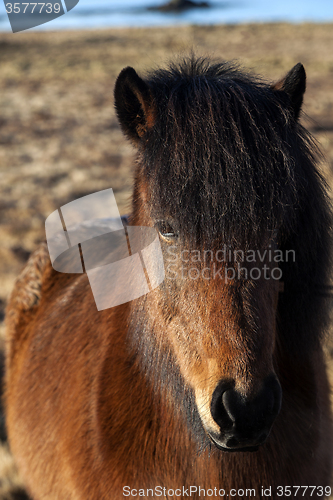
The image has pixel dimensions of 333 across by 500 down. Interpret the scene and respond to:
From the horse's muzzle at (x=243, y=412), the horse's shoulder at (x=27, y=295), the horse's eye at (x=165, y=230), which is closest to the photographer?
the horse's muzzle at (x=243, y=412)

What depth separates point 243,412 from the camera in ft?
4.23

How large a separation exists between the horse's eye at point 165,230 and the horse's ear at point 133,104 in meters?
0.40

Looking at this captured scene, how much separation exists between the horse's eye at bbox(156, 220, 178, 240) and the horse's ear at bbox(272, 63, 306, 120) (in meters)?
0.73

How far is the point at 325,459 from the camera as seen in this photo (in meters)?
2.04

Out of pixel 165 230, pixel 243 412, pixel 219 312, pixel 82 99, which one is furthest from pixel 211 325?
pixel 82 99

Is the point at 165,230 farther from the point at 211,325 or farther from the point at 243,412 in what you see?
the point at 243,412

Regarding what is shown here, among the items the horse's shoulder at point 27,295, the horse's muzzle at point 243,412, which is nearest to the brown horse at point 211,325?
the horse's muzzle at point 243,412

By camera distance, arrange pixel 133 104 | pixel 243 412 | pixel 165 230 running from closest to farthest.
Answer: pixel 243 412
pixel 165 230
pixel 133 104

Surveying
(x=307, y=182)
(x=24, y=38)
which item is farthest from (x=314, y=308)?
(x=24, y=38)

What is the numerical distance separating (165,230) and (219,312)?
0.38 m

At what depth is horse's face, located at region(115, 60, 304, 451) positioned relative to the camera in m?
1.31

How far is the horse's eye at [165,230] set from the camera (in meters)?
1.54

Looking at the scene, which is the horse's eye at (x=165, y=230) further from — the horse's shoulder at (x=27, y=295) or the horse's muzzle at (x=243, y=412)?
the horse's shoulder at (x=27, y=295)

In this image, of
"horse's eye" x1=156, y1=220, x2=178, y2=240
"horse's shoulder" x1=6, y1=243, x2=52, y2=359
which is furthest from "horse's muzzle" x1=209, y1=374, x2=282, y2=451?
"horse's shoulder" x1=6, y1=243, x2=52, y2=359
